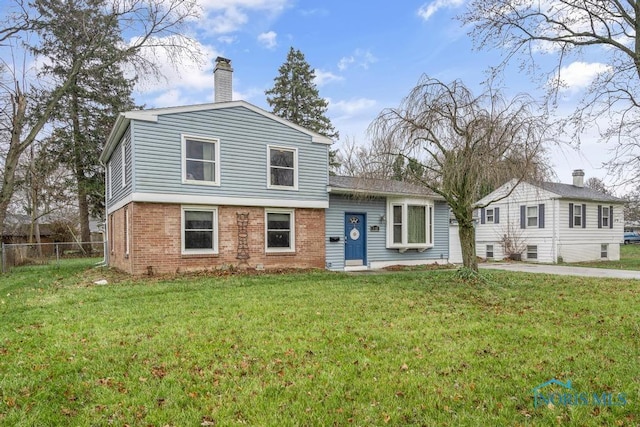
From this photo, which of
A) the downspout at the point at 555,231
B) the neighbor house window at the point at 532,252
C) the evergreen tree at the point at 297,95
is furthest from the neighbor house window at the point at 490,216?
the evergreen tree at the point at 297,95

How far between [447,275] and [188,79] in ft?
41.7

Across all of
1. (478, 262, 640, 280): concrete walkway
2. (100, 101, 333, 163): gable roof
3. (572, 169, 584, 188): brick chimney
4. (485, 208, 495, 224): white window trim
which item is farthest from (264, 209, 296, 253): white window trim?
(572, 169, 584, 188): brick chimney

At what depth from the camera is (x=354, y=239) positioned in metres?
14.2

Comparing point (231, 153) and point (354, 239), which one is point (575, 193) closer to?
point (354, 239)

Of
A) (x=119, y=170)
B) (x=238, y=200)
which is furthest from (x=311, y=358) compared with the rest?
(x=119, y=170)

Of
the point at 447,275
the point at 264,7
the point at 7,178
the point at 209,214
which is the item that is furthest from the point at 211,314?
the point at 7,178

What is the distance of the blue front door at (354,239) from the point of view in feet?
46.1

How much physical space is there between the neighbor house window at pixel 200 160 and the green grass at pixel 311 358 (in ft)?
14.6

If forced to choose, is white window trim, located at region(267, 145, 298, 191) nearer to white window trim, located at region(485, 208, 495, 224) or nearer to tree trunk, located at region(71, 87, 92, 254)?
white window trim, located at region(485, 208, 495, 224)

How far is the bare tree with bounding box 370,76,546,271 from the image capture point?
8.85 metres

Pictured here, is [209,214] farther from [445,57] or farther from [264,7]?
[445,57]

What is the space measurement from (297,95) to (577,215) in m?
22.1

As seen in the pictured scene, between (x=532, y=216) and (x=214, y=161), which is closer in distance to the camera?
(x=214, y=161)

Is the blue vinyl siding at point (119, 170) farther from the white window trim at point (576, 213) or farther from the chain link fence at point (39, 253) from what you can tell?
the white window trim at point (576, 213)
